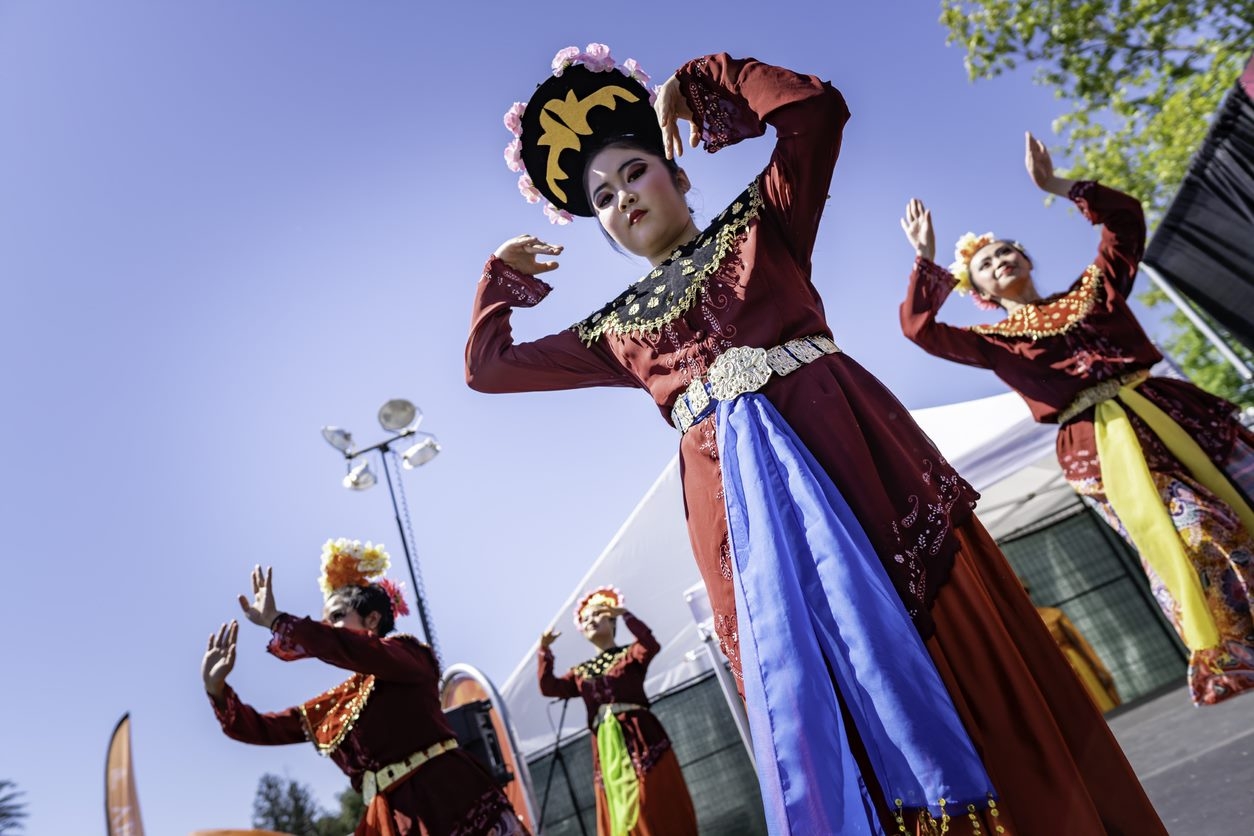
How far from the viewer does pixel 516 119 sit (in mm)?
2186

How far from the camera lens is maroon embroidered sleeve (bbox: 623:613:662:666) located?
5977 millimetres

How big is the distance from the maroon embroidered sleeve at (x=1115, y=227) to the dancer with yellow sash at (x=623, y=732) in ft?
12.9

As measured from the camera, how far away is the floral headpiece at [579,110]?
2.11 m

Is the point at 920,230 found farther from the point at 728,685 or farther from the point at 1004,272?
the point at 728,685

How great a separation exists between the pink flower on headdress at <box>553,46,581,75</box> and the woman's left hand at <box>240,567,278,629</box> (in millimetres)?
1978

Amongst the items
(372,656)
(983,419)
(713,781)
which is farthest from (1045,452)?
(372,656)

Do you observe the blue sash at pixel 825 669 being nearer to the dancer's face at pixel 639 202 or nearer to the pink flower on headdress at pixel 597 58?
the dancer's face at pixel 639 202

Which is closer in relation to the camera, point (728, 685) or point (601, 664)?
point (728, 685)

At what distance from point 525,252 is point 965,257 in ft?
8.30

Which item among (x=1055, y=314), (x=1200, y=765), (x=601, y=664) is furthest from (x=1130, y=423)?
(x=601, y=664)

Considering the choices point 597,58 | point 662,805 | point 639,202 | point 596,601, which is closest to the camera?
point 639,202

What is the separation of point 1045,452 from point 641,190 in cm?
493

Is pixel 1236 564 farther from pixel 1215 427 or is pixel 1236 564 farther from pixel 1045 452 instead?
pixel 1045 452

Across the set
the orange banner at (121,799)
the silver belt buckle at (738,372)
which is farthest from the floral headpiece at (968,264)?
the orange banner at (121,799)
